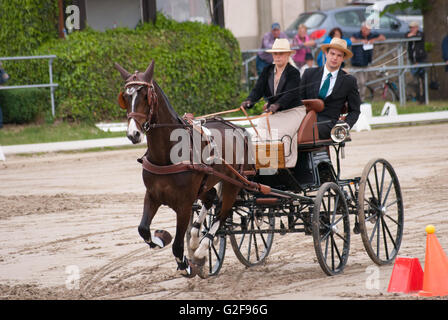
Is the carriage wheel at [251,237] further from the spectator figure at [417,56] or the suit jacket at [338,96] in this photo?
the spectator figure at [417,56]

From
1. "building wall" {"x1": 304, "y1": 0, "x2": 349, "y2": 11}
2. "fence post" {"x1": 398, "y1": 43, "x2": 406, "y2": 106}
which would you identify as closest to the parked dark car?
"fence post" {"x1": 398, "y1": 43, "x2": 406, "y2": 106}

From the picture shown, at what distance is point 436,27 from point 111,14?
30.9 feet

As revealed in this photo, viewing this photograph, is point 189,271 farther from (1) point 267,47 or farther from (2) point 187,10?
(2) point 187,10

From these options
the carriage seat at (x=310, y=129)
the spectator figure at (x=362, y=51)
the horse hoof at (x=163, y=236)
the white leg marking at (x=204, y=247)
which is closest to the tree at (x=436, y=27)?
the spectator figure at (x=362, y=51)

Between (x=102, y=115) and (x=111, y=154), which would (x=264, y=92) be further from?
(x=102, y=115)

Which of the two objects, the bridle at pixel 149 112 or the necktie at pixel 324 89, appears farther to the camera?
the necktie at pixel 324 89

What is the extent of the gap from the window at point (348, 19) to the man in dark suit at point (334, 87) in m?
17.3

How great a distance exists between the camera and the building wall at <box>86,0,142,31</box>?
A: 72.8ft

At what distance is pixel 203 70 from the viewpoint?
862 inches

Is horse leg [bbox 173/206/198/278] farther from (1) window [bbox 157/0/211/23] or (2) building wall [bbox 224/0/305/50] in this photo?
(2) building wall [bbox 224/0/305/50]

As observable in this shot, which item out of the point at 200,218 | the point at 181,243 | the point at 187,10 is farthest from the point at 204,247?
the point at 187,10

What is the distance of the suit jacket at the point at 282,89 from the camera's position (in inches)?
311

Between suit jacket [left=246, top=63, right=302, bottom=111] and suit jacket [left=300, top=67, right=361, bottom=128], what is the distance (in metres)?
0.28

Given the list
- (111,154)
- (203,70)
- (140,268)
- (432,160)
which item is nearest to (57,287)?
(140,268)
